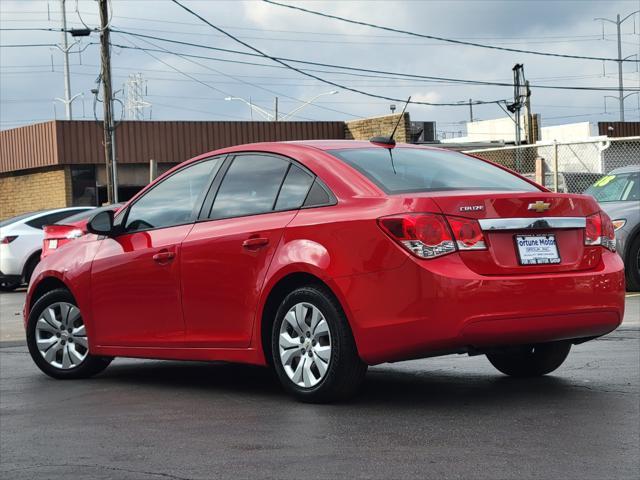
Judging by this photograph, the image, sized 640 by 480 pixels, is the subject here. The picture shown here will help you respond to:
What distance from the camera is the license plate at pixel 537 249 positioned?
22.2 feet

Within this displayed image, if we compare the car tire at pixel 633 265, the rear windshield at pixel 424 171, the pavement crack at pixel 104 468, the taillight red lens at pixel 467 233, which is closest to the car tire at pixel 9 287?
the car tire at pixel 633 265

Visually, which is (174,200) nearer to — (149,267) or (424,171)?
(149,267)

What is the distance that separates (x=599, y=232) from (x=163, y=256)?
2839 millimetres

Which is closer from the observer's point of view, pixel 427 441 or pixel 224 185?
pixel 427 441

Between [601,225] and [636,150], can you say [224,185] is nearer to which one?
[601,225]

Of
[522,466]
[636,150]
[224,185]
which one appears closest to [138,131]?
[636,150]

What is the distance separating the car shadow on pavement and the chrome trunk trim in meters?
1.07

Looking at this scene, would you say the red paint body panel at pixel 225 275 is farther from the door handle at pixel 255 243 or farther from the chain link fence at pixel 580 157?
the chain link fence at pixel 580 157

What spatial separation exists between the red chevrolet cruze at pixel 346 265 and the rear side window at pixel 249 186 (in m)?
0.01

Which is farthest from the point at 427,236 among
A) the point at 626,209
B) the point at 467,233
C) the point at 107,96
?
the point at 107,96

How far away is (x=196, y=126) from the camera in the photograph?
1593 inches

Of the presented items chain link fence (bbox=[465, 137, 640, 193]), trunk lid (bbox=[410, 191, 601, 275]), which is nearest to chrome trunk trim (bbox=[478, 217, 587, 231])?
trunk lid (bbox=[410, 191, 601, 275])

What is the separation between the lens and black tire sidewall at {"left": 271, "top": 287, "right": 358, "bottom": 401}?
687 centimetres

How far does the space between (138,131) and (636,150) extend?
1771 cm
